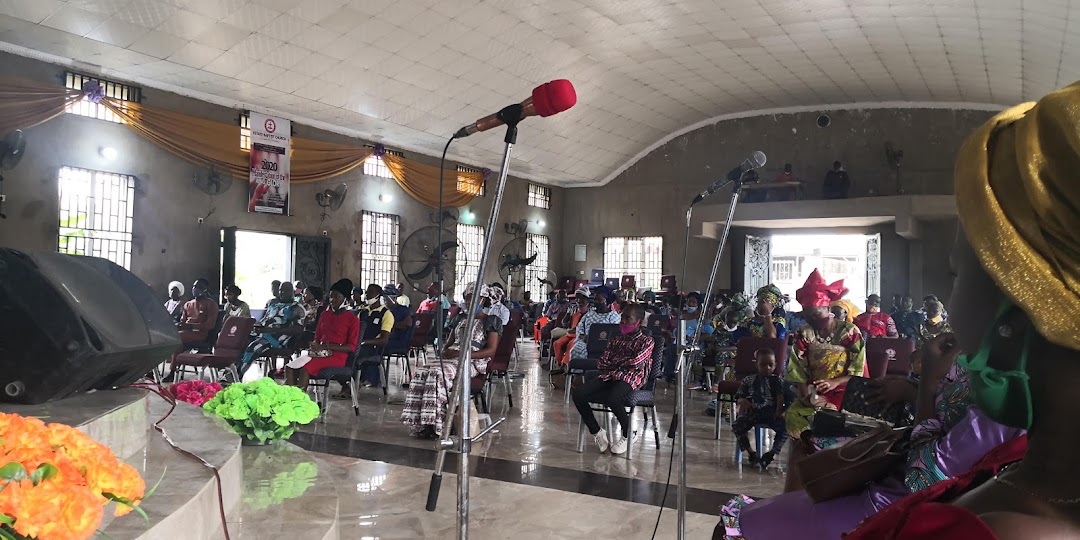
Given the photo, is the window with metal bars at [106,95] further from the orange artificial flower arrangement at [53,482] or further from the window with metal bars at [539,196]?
the orange artificial flower arrangement at [53,482]

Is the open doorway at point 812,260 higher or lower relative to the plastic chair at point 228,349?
higher

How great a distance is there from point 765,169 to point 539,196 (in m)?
5.53

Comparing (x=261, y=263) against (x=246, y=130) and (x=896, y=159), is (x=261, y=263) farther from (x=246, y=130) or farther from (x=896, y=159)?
(x=896, y=159)

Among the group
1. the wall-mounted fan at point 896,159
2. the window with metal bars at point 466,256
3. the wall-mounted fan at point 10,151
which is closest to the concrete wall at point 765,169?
the wall-mounted fan at point 896,159

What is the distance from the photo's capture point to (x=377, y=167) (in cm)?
1452

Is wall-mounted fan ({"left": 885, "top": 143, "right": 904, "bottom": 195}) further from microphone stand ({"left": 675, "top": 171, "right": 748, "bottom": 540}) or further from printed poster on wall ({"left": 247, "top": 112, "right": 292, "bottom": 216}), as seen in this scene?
microphone stand ({"left": 675, "top": 171, "right": 748, "bottom": 540})

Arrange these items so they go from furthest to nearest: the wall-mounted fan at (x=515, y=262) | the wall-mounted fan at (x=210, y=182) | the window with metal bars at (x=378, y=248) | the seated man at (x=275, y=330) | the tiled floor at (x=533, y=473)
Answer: the wall-mounted fan at (x=515, y=262)
the window with metal bars at (x=378, y=248)
the wall-mounted fan at (x=210, y=182)
the seated man at (x=275, y=330)
the tiled floor at (x=533, y=473)

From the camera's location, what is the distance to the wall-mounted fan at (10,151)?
8906 mm

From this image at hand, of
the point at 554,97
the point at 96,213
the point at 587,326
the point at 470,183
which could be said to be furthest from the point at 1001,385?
the point at 470,183

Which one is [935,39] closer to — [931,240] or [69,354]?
[931,240]

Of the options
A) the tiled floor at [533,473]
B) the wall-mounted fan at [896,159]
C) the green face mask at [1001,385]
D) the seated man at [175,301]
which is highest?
the wall-mounted fan at [896,159]

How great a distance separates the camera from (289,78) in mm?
11281

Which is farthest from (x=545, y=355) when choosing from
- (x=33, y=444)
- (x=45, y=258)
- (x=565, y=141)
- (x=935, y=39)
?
(x=33, y=444)

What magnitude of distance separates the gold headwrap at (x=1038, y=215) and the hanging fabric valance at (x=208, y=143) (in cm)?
1024
